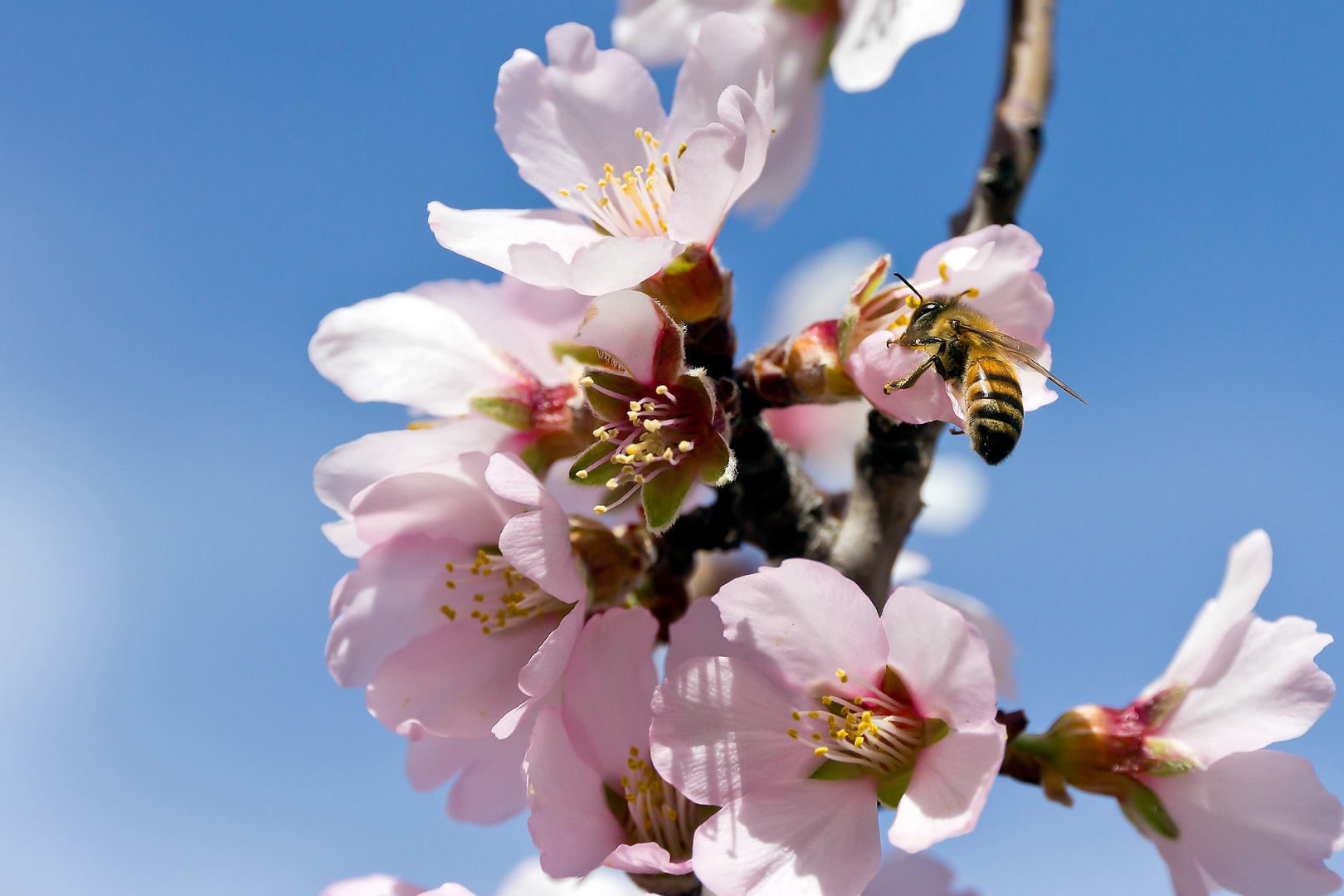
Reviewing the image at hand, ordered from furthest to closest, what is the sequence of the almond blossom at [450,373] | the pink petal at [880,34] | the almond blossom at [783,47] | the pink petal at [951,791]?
the almond blossom at [783,47] → the pink petal at [880,34] → the almond blossom at [450,373] → the pink petal at [951,791]

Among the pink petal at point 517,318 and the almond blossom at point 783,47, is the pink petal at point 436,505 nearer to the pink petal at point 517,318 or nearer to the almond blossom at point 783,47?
the pink petal at point 517,318

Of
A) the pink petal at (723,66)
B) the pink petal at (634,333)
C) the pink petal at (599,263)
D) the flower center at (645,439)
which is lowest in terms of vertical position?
the flower center at (645,439)

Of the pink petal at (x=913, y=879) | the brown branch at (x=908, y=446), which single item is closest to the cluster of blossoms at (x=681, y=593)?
the brown branch at (x=908, y=446)

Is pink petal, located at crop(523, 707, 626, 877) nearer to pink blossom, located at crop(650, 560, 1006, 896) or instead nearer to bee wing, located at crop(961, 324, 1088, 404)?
pink blossom, located at crop(650, 560, 1006, 896)

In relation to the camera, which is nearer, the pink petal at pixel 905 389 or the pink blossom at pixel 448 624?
the pink petal at pixel 905 389

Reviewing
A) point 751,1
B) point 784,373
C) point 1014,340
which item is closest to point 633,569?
point 784,373

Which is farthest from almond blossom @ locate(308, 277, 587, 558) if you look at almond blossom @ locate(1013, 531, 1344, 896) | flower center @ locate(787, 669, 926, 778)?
almond blossom @ locate(1013, 531, 1344, 896)

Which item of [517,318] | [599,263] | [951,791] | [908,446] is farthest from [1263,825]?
[517,318]
